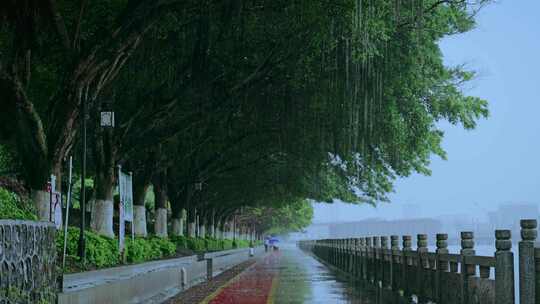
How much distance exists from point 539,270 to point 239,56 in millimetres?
19719

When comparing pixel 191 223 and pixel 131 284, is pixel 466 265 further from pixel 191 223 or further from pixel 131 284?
pixel 191 223

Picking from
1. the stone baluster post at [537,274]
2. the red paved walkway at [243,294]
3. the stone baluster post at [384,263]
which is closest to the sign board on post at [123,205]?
the red paved walkway at [243,294]

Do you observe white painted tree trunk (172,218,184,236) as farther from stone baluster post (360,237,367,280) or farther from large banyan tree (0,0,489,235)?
stone baluster post (360,237,367,280)

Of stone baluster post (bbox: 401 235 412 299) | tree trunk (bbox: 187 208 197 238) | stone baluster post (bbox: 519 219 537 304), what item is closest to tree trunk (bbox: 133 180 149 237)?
tree trunk (bbox: 187 208 197 238)

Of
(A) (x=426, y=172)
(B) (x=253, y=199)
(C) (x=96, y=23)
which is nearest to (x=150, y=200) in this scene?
(B) (x=253, y=199)

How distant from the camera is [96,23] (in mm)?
26250

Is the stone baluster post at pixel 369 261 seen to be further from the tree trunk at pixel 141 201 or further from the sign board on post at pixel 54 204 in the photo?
the tree trunk at pixel 141 201

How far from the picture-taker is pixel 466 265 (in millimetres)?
13477

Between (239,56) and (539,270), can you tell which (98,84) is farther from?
(539,270)

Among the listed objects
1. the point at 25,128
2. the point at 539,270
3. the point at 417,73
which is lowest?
the point at 539,270

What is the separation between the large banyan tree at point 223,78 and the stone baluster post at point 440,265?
508 centimetres

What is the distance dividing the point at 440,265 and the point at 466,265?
199 cm

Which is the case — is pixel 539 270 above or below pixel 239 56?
below

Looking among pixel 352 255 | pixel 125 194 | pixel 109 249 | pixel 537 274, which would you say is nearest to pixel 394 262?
pixel 537 274
